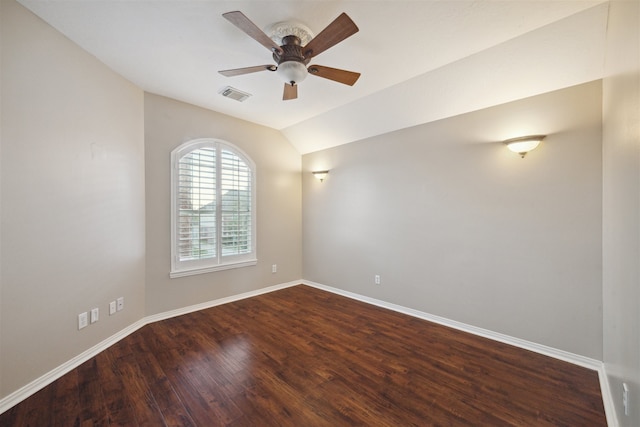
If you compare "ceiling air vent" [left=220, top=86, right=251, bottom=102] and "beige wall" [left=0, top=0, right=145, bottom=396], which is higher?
"ceiling air vent" [left=220, top=86, right=251, bottom=102]

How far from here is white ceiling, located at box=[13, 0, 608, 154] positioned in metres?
1.87

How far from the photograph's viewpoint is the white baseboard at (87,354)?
185cm

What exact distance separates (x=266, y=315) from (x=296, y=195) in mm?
2369

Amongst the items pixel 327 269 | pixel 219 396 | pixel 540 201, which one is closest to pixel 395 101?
pixel 540 201

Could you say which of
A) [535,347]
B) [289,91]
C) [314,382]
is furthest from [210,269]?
[535,347]

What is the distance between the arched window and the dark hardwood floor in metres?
1.02

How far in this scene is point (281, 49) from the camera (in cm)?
200

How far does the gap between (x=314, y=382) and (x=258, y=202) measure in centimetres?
299

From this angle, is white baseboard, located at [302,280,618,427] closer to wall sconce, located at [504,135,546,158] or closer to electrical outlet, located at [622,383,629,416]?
electrical outlet, located at [622,383,629,416]

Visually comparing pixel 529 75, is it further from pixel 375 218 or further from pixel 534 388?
pixel 534 388

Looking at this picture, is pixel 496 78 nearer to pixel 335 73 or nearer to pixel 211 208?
pixel 335 73

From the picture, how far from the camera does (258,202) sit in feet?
14.4

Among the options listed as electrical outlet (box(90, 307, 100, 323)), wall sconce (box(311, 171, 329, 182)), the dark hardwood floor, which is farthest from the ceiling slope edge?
electrical outlet (box(90, 307, 100, 323))

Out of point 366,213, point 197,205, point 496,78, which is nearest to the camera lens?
point 496,78
